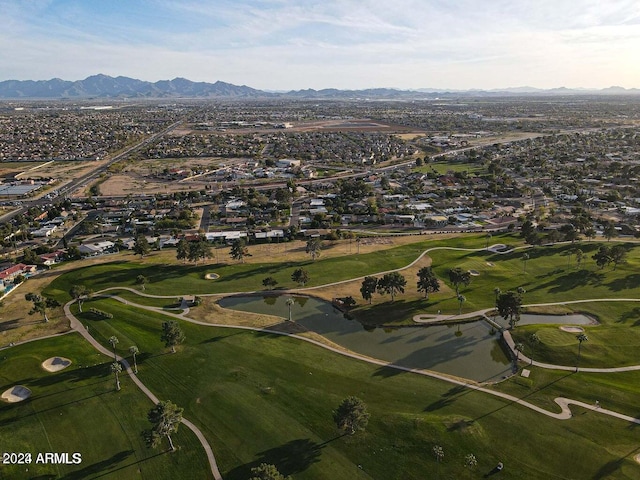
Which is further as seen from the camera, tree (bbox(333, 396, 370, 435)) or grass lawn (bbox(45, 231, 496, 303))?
grass lawn (bbox(45, 231, 496, 303))

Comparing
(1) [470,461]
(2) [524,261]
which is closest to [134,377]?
(1) [470,461]

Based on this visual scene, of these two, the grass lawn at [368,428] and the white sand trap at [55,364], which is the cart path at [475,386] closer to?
the grass lawn at [368,428]

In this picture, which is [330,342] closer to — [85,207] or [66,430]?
[66,430]

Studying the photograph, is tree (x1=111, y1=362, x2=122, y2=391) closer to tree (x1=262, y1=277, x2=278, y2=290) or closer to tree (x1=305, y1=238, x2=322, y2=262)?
tree (x1=262, y1=277, x2=278, y2=290)

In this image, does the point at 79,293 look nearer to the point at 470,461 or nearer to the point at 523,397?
the point at 470,461

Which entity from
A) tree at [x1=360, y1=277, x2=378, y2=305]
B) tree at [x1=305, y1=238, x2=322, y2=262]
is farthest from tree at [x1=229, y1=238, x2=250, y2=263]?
tree at [x1=360, y1=277, x2=378, y2=305]

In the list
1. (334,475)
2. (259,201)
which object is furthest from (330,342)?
(259,201)
